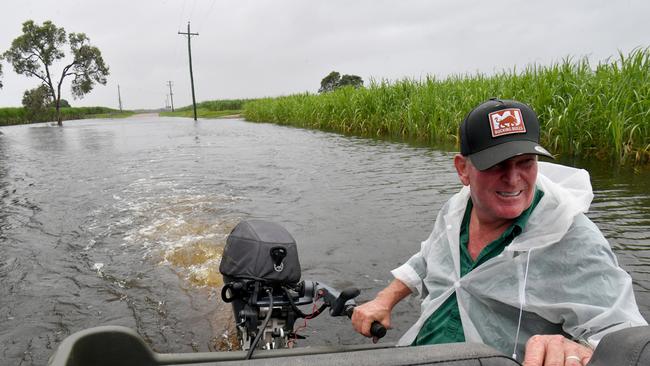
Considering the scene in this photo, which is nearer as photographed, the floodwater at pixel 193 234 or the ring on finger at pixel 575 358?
the ring on finger at pixel 575 358

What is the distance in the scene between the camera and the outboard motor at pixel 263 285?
196 cm

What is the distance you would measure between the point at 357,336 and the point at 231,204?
364cm

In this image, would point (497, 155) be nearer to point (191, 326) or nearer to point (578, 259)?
point (578, 259)

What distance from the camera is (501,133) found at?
1640 mm

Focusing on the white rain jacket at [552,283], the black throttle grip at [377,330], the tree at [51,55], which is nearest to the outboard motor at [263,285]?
the black throttle grip at [377,330]

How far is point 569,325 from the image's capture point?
1484 millimetres

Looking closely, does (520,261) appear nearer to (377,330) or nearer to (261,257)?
(377,330)

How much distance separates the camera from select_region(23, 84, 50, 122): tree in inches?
1921

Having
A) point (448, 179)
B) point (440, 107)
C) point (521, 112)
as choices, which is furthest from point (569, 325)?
point (440, 107)

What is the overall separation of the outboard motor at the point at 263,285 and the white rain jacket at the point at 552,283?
0.64m

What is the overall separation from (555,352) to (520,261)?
0.36 meters

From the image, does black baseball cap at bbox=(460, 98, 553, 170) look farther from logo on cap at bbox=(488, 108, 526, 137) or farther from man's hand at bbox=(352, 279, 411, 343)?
man's hand at bbox=(352, 279, 411, 343)

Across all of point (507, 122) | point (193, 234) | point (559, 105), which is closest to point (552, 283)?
point (507, 122)

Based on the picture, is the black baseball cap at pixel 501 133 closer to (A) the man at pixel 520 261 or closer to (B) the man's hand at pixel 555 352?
(A) the man at pixel 520 261
